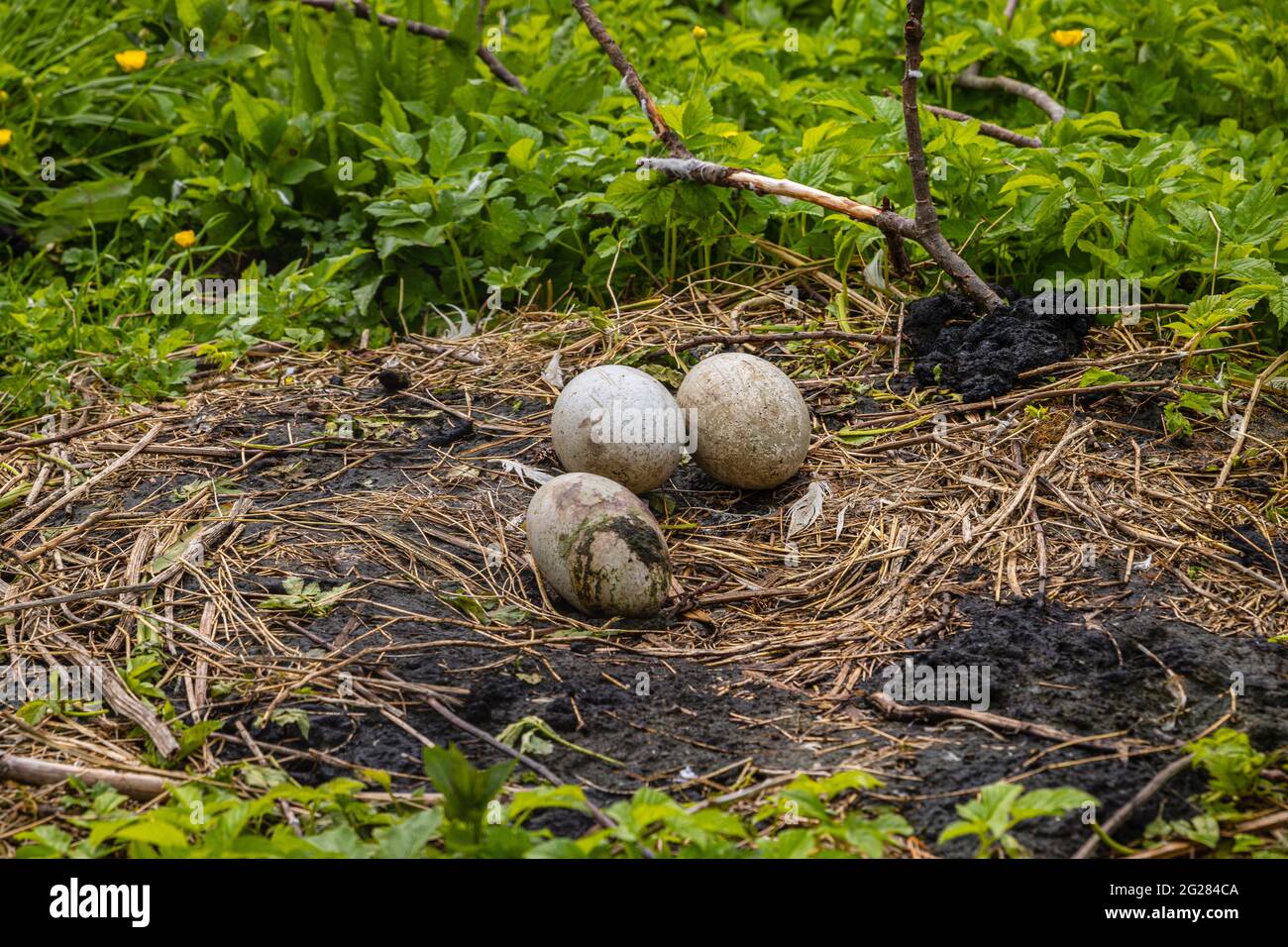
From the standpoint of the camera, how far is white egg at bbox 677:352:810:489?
133 inches

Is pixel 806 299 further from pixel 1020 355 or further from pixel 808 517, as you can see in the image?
pixel 808 517

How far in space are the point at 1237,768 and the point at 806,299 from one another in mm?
2648

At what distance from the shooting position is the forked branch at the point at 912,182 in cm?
374

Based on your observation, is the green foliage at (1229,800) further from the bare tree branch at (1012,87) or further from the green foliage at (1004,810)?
the bare tree branch at (1012,87)

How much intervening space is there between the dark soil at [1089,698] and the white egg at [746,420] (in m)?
0.75

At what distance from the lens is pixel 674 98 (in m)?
4.91

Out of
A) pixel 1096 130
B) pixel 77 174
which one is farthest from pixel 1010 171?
pixel 77 174

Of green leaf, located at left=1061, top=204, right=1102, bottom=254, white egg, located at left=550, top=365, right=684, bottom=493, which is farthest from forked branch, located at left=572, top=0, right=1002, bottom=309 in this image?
white egg, located at left=550, top=365, right=684, bottom=493

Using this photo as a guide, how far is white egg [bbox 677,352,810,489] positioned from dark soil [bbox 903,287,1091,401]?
2.24 feet

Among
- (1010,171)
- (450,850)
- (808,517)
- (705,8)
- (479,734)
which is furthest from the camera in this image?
(705,8)

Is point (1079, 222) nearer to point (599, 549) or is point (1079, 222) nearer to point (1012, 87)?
point (1012, 87)

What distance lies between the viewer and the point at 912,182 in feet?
13.0

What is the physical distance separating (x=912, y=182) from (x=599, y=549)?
6.27 feet

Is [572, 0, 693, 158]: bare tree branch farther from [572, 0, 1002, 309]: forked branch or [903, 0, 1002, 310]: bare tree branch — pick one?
[903, 0, 1002, 310]: bare tree branch
